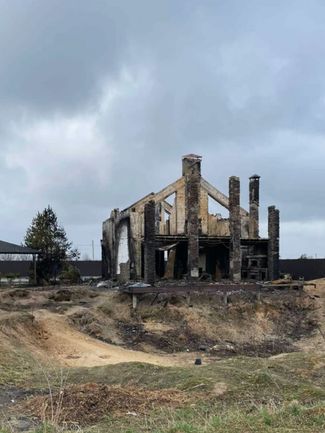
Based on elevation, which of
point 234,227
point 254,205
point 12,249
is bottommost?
point 12,249

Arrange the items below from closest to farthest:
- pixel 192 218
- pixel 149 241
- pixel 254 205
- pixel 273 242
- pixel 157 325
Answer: pixel 157 325
pixel 149 241
pixel 192 218
pixel 273 242
pixel 254 205

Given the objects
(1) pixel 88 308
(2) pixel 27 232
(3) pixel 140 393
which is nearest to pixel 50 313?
(1) pixel 88 308

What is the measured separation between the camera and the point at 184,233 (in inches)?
1433

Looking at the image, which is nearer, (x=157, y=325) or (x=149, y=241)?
(x=157, y=325)

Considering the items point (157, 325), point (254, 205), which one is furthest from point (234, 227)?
point (157, 325)

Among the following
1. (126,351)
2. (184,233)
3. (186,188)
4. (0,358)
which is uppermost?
(186,188)

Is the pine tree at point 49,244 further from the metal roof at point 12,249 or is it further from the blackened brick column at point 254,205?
the blackened brick column at point 254,205

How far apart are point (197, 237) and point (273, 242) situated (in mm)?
5368

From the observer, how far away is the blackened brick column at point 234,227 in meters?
35.8

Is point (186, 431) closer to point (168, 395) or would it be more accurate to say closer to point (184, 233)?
point (168, 395)

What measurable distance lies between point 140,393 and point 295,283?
23681mm

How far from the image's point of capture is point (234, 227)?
36.2 m

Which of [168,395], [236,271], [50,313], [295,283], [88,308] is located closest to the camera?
[168,395]

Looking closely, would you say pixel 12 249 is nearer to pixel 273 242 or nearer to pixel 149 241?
pixel 149 241
